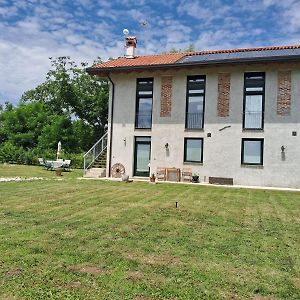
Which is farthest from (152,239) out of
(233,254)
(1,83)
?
(1,83)

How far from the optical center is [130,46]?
22.8 m

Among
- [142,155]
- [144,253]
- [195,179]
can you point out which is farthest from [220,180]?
[144,253]

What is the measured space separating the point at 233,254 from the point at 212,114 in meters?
14.0

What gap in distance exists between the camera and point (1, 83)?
1730 inches

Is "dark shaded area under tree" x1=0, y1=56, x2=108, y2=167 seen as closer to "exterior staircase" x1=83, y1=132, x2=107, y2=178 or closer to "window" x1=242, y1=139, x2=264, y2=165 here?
"exterior staircase" x1=83, y1=132, x2=107, y2=178

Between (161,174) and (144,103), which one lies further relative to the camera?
(144,103)

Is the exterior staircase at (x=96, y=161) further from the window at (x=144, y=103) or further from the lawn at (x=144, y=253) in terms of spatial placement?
the lawn at (x=144, y=253)

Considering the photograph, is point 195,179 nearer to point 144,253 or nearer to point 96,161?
point 96,161

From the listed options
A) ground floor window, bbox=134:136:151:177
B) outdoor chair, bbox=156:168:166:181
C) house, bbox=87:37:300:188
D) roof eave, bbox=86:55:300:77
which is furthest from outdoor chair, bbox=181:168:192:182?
roof eave, bbox=86:55:300:77

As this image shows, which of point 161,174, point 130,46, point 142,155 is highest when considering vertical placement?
point 130,46

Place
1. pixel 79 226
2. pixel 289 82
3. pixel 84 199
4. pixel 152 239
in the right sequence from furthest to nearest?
pixel 289 82 → pixel 84 199 → pixel 79 226 → pixel 152 239

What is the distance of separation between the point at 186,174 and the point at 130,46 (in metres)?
9.48

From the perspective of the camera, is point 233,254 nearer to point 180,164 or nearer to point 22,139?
point 180,164

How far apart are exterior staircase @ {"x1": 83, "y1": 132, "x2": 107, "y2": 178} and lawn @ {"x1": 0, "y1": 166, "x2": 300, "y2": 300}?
37.1 ft
